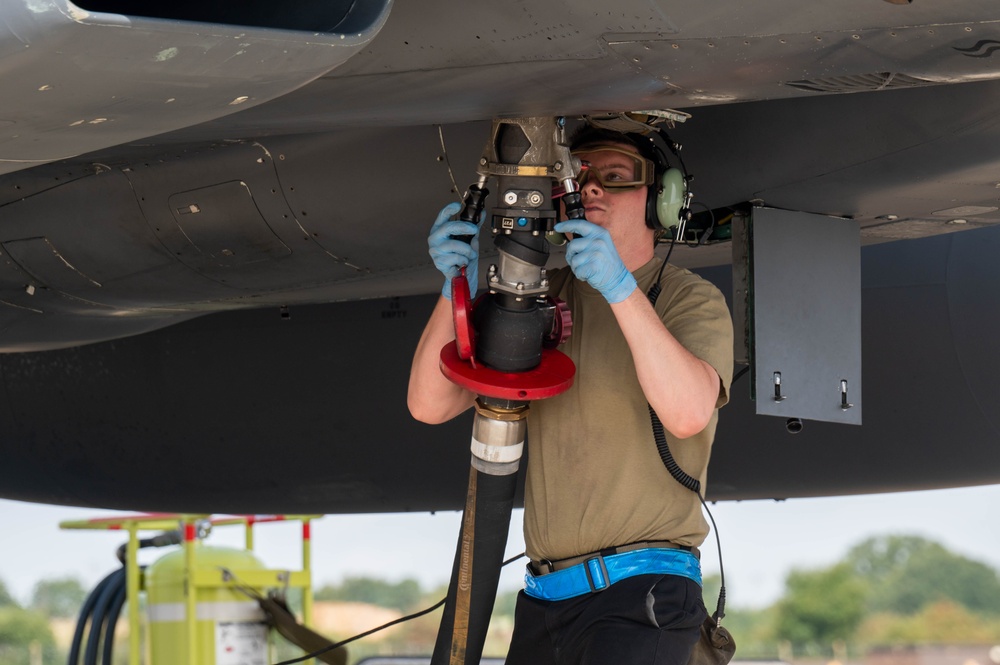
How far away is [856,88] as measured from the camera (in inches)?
96.5

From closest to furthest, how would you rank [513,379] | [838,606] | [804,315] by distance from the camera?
[513,379] < [804,315] < [838,606]

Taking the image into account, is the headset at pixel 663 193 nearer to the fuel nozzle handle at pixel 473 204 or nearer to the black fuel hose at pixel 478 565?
the fuel nozzle handle at pixel 473 204

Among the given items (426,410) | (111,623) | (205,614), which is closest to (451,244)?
(426,410)

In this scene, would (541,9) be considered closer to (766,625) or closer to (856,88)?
(856,88)

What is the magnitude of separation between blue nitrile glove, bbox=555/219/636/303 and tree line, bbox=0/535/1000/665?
28421 mm

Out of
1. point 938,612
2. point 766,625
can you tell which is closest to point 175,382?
point 766,625

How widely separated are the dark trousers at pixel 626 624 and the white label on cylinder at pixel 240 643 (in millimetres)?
3908

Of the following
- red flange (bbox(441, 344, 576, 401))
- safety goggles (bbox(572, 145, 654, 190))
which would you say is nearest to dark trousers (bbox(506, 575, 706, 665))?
red flange (bbox(441, 344, 576, 401))

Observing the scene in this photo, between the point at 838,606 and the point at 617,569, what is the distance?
1373 inches

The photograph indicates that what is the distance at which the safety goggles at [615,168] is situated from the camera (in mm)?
2734

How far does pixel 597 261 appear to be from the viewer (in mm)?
2404

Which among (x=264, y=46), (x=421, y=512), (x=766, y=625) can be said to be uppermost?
(x=264, y=46)

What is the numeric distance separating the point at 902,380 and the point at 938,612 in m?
35.0

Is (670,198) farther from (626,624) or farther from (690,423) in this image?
(626,624)
